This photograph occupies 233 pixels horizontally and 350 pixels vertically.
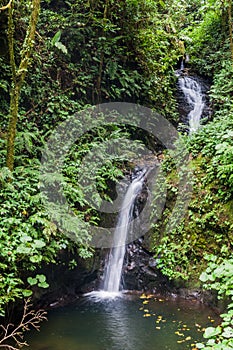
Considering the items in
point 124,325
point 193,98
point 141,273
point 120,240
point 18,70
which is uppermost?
point 193,98

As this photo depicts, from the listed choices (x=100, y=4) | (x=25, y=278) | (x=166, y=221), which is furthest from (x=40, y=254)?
(x=100, y=4)

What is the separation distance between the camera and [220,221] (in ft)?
19.4

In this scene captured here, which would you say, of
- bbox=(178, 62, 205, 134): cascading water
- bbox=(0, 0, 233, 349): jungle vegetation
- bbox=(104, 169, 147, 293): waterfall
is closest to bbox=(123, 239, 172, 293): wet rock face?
bbox=(104, 169, 147, 293): waterfall

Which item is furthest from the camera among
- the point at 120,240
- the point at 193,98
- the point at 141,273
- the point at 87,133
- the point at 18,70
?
the point at 193,98

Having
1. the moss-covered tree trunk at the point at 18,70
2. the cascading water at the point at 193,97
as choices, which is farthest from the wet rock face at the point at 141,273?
the cascading water at the point at 193,97

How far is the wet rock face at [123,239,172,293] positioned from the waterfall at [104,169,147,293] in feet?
0.51

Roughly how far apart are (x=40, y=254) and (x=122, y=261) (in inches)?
101

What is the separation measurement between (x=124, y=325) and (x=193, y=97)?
905 cm

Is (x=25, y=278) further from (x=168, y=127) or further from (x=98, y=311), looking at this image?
(x=168, y=127)

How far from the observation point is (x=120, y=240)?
7258 millimetres

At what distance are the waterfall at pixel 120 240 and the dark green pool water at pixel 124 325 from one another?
61cm

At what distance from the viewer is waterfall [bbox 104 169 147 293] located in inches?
269

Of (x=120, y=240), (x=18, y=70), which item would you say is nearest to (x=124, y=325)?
(x=120, y=240)

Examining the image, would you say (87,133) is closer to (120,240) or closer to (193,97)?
(120,240)
